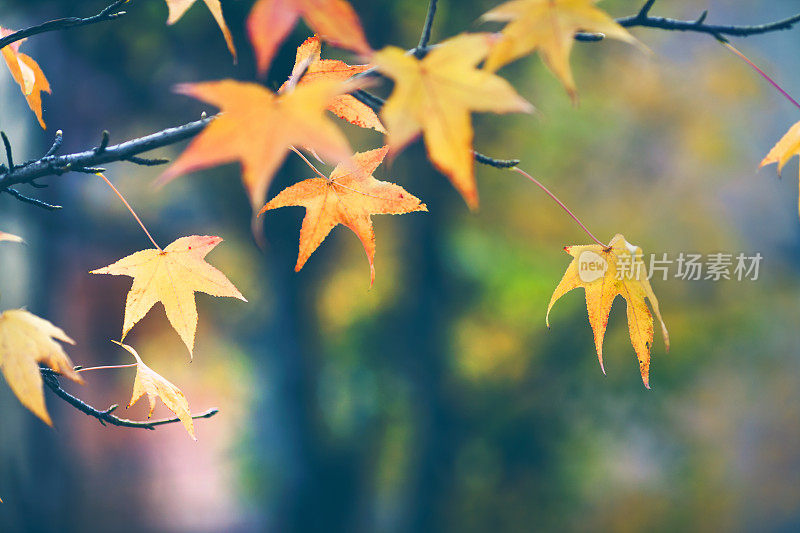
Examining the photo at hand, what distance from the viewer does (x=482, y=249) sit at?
8.96ft

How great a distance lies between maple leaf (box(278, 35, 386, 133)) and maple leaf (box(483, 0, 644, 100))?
155mm

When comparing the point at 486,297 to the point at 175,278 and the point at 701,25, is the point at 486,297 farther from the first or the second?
the point at 701,25

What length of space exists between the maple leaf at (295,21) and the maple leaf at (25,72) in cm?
39

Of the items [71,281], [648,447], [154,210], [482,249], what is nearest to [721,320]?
[648,447]

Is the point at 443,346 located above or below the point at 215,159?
below

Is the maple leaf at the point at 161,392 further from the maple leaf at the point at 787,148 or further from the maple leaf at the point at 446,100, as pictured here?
the maple leaf at the point at 787,148

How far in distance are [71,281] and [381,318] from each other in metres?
1.85

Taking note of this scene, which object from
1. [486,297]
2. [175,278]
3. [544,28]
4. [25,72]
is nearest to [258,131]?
[544,28]

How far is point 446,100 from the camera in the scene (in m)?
0.38

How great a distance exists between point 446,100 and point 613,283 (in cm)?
36

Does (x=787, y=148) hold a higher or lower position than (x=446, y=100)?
lower

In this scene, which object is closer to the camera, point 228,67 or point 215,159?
point 215,159

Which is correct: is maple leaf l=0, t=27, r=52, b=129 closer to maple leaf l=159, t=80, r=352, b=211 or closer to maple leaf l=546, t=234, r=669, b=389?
maple leaf l=159, t=80, r=352, b=211

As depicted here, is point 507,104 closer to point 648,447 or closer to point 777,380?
point 648,447
